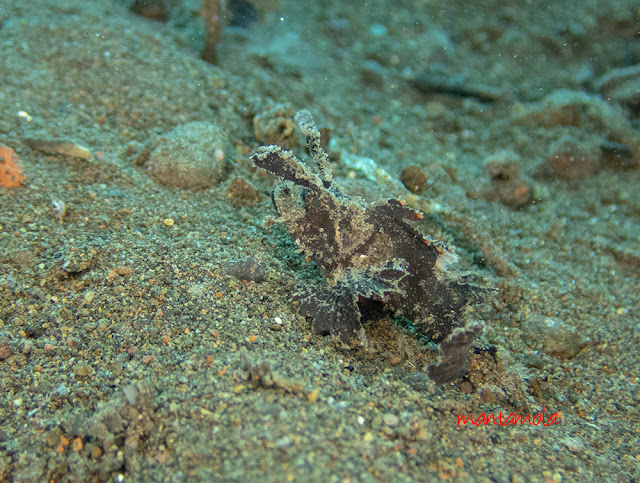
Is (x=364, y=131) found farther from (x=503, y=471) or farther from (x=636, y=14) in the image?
(x=636, y=14)

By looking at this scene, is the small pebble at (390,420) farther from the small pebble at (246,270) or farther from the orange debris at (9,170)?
the orange debris at (9,170)

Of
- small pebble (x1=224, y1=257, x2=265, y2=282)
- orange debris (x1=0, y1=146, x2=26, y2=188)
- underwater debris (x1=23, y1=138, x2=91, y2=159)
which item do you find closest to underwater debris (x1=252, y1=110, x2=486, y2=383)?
small pebble (x1=224, y1=257, x2=265, y2=282)

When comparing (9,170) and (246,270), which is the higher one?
(246,270)

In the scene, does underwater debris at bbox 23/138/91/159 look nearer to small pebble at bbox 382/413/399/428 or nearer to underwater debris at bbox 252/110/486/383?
underwater debris at bbox 252/110/486/383

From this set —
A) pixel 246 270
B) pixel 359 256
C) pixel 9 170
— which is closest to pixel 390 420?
pixel 359 256

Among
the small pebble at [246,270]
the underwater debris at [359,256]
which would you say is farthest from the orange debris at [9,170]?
the underwater debris at [359,256]

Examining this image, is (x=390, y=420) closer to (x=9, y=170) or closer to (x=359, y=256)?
(x=359, y=256)

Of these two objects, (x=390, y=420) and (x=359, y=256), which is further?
(x=359, y=256)
